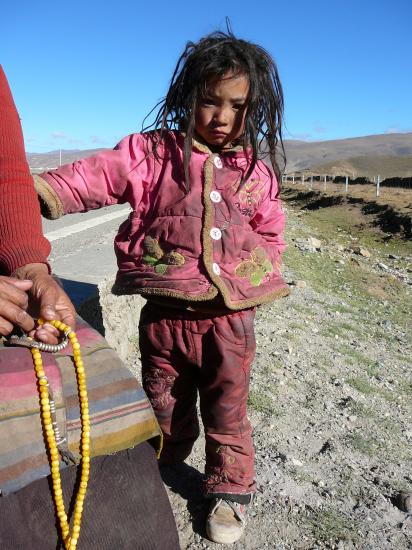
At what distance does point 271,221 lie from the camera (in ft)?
7.74

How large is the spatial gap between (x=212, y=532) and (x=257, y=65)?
1746mm

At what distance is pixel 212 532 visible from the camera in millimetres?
2314

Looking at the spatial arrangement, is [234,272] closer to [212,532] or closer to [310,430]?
[212,532]

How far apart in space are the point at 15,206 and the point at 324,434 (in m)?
2.38

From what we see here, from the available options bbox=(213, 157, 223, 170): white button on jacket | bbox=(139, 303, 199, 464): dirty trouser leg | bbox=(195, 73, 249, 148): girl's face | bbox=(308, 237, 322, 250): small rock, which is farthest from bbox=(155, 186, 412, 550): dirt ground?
bbox=(308, 237, 322, 250): small rock

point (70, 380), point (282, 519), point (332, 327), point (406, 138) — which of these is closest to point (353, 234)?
point (332, 327)

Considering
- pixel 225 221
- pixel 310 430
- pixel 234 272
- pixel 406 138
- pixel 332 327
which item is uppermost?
pixel 225 221

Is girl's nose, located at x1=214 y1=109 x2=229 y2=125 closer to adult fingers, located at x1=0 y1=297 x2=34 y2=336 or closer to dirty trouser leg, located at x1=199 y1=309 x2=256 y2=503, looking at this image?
dirty trouser leg, located at x1=199 y1=309 x2=256 y2=503

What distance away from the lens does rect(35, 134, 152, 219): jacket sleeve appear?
6.31 ft

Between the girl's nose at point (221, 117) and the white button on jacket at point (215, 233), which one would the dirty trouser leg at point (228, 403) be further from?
the girl's nose at point (221, 117)

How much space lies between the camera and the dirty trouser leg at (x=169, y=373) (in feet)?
7.45

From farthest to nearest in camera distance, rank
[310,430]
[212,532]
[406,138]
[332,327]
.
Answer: [406,138] → [332,327] → [310,430] → [212,532]

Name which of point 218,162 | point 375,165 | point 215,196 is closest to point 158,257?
point 215,196

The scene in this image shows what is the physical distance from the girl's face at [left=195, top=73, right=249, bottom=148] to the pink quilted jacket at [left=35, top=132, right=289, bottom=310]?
8cm
